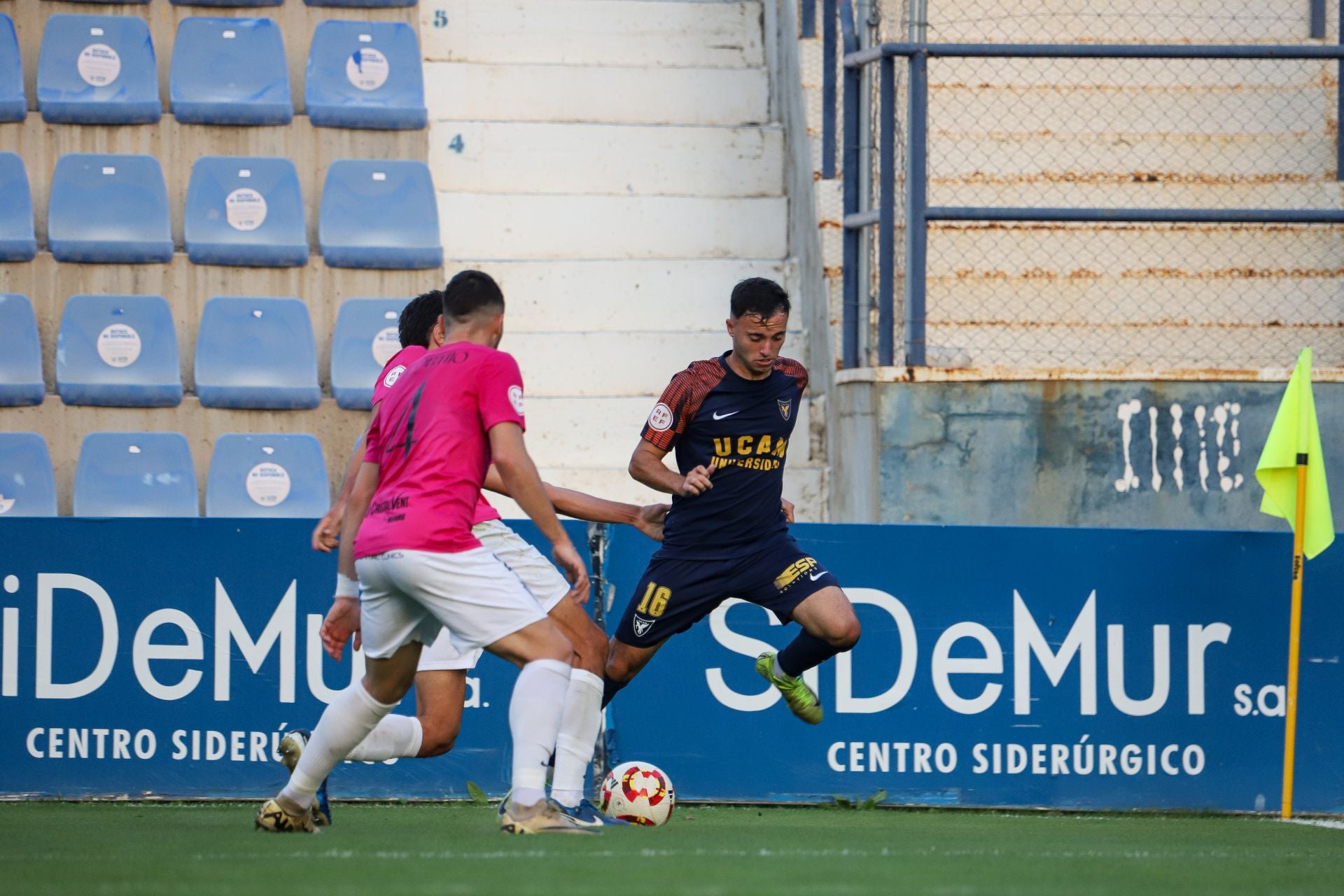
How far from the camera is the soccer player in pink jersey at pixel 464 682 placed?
20.1ft

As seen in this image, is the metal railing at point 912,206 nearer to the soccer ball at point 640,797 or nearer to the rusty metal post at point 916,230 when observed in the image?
the rusty metal post at point 916,230

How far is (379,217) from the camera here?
36.6 feet

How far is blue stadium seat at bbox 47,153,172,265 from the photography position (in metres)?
10.8

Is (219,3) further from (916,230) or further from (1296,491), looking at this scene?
(1296,491)

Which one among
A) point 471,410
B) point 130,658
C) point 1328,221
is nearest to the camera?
point 471,410

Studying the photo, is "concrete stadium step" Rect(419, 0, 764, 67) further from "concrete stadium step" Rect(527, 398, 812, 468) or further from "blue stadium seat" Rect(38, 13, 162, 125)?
"concrete stadium step" Rect(527, 398, 812, 468)

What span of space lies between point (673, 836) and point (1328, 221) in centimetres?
554

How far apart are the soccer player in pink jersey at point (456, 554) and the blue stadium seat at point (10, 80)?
6826mm

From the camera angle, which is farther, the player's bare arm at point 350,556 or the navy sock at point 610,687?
the navy sock at point 610,687

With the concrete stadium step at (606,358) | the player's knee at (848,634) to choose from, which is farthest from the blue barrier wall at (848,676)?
the concrete stadium step at (606,358)

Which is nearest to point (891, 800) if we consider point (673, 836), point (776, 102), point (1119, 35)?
point (673, 836)

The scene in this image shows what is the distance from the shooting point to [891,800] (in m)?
7.62

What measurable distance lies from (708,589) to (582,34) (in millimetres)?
6818

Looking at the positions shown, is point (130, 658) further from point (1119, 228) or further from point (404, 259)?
point (1119, 228)
